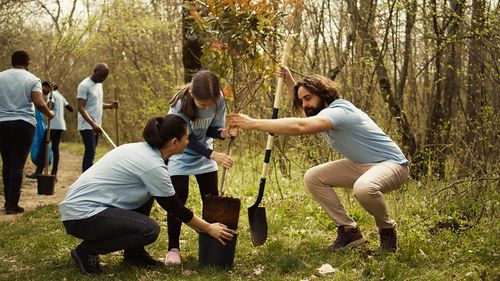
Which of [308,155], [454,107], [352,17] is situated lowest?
[308,155]

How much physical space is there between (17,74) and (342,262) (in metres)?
4.46

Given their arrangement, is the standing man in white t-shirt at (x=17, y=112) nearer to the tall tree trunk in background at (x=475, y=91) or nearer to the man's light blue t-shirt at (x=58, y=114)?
the man's light blue t-shirt at (x=58, y=114)

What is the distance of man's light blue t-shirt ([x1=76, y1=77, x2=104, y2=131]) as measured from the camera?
8.52 metres

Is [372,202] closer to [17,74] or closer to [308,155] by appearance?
[308,155]

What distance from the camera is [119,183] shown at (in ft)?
14.2

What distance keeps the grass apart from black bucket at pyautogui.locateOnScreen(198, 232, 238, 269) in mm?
69

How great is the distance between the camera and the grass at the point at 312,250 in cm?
435

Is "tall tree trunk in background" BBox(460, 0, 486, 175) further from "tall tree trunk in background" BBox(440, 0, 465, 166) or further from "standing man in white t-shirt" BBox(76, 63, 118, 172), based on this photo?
"standing man in white t-shirt" BBox(76, 63, 118, 172)

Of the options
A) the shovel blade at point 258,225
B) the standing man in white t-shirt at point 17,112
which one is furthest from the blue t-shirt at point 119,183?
the standing man in white t-shirt at point 17,112

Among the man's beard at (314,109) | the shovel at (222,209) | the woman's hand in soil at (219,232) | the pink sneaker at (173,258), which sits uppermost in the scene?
the man's beard at (314,109)

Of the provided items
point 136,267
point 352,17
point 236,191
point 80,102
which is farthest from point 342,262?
point 80,102

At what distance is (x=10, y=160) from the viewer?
7.06 m

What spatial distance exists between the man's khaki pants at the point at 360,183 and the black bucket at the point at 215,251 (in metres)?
0.94

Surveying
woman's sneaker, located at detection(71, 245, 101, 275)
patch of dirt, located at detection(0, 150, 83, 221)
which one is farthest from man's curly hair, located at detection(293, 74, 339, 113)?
patch of dirt, located at detection(0, 150, 83, 221)
